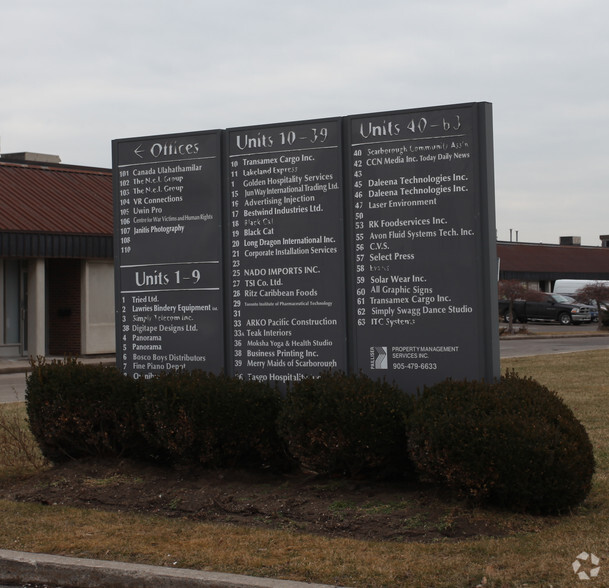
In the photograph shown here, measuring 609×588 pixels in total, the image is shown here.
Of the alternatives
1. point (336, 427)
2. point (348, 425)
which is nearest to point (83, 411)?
point (336, 427)

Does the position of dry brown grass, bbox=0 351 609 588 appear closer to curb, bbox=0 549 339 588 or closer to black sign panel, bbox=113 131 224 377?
curb, bbox=0 549 339 588

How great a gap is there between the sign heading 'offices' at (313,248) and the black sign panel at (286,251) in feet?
0.04

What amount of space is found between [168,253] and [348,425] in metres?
2.81

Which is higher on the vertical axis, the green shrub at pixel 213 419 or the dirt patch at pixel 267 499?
the green shrub at pixel 213 419

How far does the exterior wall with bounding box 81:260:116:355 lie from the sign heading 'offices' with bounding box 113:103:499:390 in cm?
1919

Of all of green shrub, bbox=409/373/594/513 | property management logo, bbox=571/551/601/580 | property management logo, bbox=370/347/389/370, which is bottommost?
property management logo, bbox=571/551/601/580

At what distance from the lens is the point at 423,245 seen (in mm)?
7891

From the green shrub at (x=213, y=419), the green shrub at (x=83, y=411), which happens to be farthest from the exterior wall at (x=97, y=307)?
the green shrub at (x=213, y=419)

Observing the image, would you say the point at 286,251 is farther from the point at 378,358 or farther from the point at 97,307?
the point at 97,307

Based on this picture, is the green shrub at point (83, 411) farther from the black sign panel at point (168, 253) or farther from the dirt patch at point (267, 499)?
the black sign panel at point (168, 253)

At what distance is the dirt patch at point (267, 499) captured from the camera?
6.76 meters

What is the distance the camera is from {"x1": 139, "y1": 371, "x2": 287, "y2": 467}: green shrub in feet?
26.4

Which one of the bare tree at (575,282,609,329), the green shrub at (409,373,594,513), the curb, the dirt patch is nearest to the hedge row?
the green shrub at (409,373,594,513)

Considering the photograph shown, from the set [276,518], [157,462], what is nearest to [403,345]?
[276,518]
